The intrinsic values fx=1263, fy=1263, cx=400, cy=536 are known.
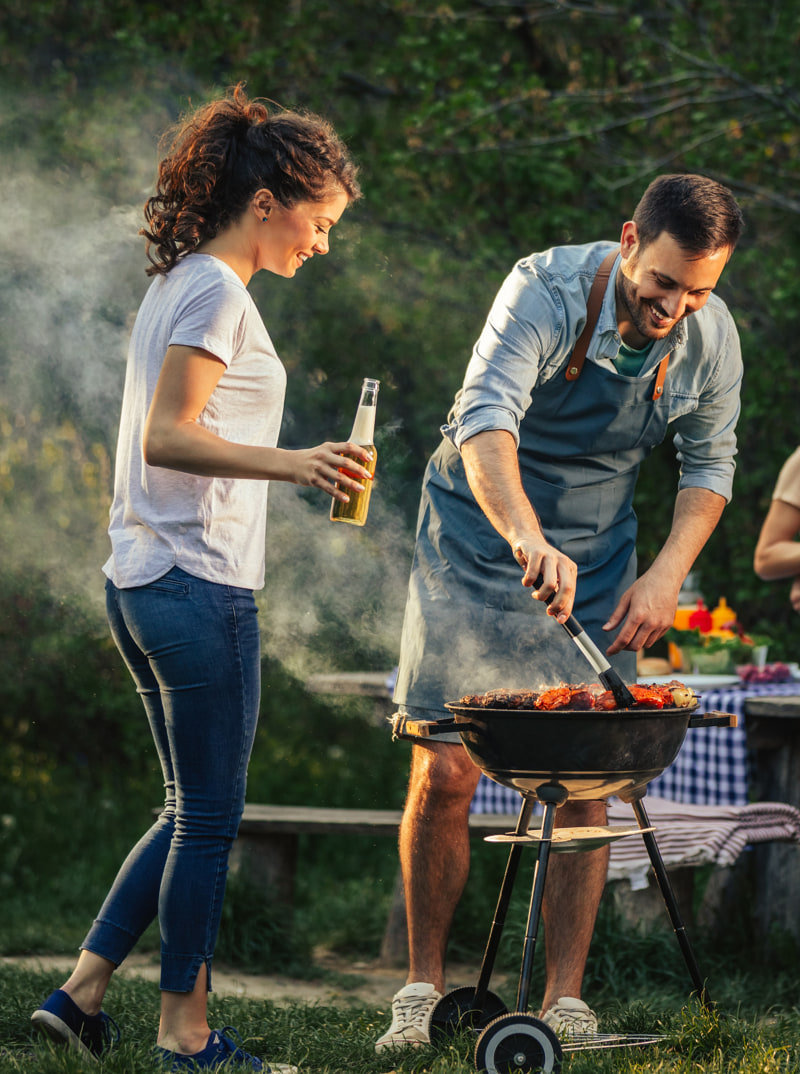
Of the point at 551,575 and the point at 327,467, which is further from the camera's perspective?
the point at 551,575

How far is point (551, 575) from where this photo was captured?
8.64 feet

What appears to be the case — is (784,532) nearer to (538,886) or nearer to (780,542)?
(780,542)

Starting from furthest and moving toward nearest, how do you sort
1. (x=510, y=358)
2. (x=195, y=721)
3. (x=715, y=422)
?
1. (x=715, y=422)
2. (x=510, y=358)
3. (x=195, y=721)

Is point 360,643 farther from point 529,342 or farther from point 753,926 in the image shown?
point 529,342

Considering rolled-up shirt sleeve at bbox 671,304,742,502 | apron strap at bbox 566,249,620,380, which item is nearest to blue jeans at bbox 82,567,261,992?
apron strap at bbox 566,249,620,380

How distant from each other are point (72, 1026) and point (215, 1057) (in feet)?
1.06

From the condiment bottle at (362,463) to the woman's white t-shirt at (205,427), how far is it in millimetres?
186

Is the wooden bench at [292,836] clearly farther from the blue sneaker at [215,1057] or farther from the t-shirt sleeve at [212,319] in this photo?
the t-shirt sleeve at [212,319]

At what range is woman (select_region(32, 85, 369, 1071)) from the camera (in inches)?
100

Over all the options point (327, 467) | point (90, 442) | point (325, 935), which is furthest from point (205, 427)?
point (90, 442)

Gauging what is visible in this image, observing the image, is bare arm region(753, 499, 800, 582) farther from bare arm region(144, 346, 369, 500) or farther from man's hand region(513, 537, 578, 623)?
bare arm region(144, 346, 369, 500)

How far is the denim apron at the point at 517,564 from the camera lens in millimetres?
3256

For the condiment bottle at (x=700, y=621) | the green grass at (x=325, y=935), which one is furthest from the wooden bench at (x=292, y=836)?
the condiment bottle at (x=700, y=621)

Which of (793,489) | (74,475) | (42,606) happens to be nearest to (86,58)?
(74,475)
